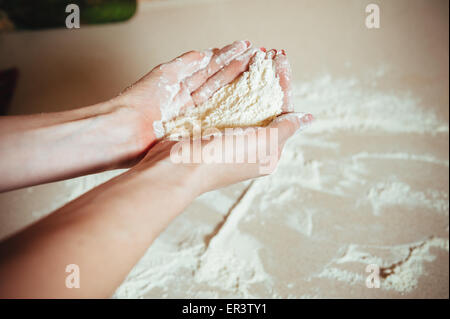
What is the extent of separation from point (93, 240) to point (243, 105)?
1.64 feet

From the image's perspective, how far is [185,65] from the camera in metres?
0.93

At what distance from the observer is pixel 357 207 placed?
0.94 m

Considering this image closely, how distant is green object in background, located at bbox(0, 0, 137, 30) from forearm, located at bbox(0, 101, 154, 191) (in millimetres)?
1166

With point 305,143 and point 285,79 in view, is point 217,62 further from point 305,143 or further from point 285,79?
point 305,143

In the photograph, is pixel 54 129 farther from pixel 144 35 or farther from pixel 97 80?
pixel 144 35

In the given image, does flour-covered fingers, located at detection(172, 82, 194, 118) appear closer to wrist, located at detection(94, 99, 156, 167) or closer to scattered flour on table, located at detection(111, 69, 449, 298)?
wrist, located at detection(94, 99, 156, 167)

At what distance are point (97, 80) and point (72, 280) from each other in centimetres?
119

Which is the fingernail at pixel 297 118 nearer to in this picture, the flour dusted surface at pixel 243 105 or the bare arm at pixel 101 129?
the flour dusted surface at pixel 243 105

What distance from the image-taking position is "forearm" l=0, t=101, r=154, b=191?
28.7 inches

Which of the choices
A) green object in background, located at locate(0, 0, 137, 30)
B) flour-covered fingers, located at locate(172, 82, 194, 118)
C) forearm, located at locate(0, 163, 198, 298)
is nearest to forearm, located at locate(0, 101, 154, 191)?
flour-covered fingers, located at locate(172, 82, 194, 118)

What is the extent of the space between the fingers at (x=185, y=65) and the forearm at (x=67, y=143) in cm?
17

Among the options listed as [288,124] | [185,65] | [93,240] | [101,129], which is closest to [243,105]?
[288,124]

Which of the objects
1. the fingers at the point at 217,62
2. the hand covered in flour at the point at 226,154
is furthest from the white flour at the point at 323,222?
the fingers at the point at 217,62

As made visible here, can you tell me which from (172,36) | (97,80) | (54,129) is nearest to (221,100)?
(54,129)
